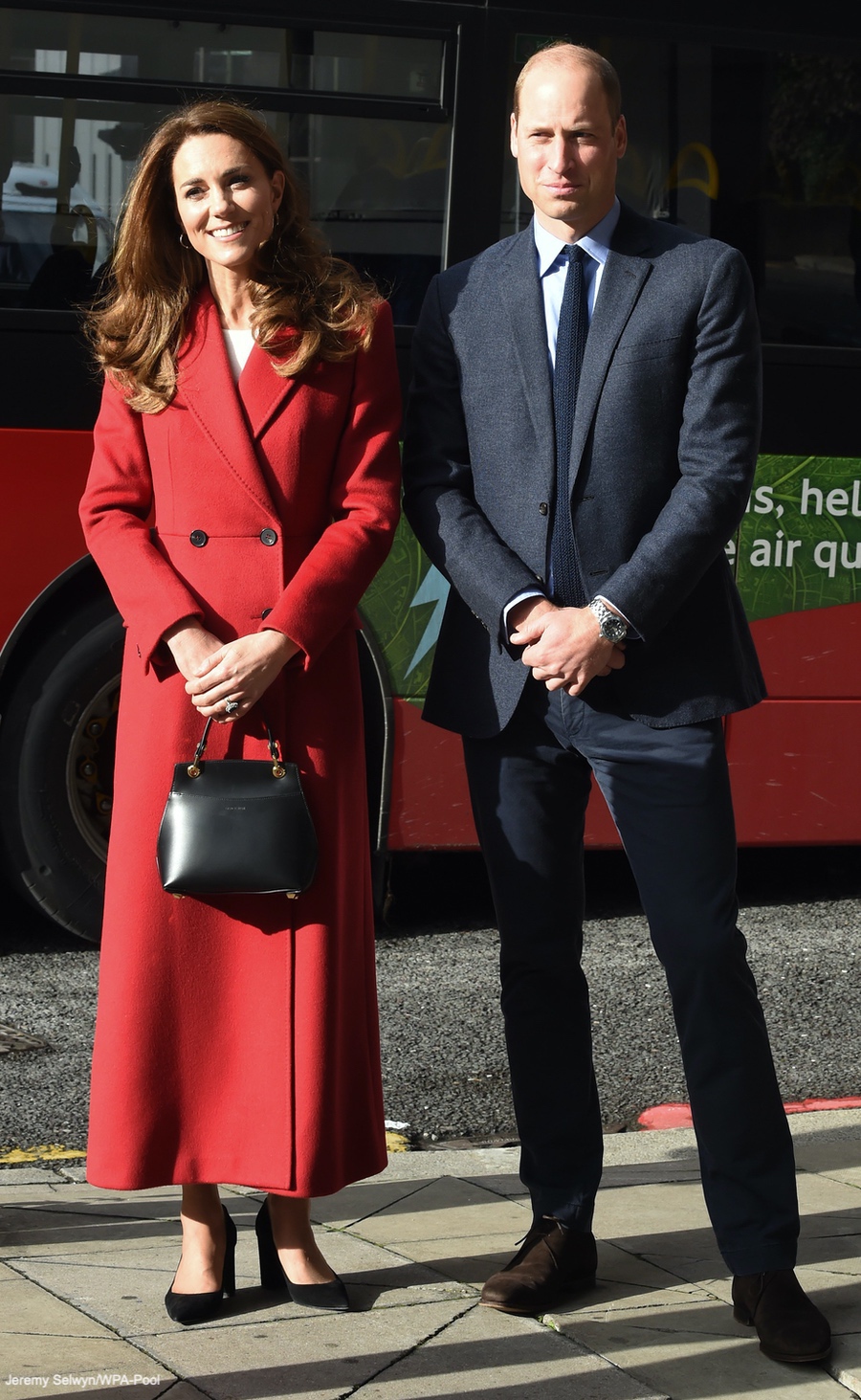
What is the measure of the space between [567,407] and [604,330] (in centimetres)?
15

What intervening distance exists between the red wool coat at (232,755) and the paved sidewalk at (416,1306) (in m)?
0.24

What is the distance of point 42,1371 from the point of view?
107 inches

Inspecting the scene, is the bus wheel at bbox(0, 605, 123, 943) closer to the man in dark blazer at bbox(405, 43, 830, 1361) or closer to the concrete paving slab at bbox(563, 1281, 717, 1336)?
the man in dark blazer at bbox(405, 43, 830, 1361)

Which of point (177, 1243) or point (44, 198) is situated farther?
point (44, 198)

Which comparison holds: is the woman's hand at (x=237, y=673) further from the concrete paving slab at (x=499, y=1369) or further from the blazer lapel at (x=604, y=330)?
the concrete paving slab at (x=499, y=1369)

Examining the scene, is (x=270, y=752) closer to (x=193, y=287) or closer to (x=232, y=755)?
(x=232, y=755)

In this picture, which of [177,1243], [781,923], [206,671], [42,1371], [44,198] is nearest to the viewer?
[42,1371]

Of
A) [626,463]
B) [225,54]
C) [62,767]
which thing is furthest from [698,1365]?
[225,54]

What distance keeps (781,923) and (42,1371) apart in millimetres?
3919

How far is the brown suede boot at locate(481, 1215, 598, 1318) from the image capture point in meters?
3.02

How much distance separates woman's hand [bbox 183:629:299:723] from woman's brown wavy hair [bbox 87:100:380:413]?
1.47 feet

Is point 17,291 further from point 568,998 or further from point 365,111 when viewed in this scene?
point 568,998

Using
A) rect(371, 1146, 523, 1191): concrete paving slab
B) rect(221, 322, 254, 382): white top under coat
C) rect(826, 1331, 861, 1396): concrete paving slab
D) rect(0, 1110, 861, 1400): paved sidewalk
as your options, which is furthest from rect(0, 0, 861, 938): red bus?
rect(826, 1331, 861, 1396): concrete paving slab

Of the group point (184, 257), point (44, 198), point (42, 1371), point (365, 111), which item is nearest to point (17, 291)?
point (44, 198)
